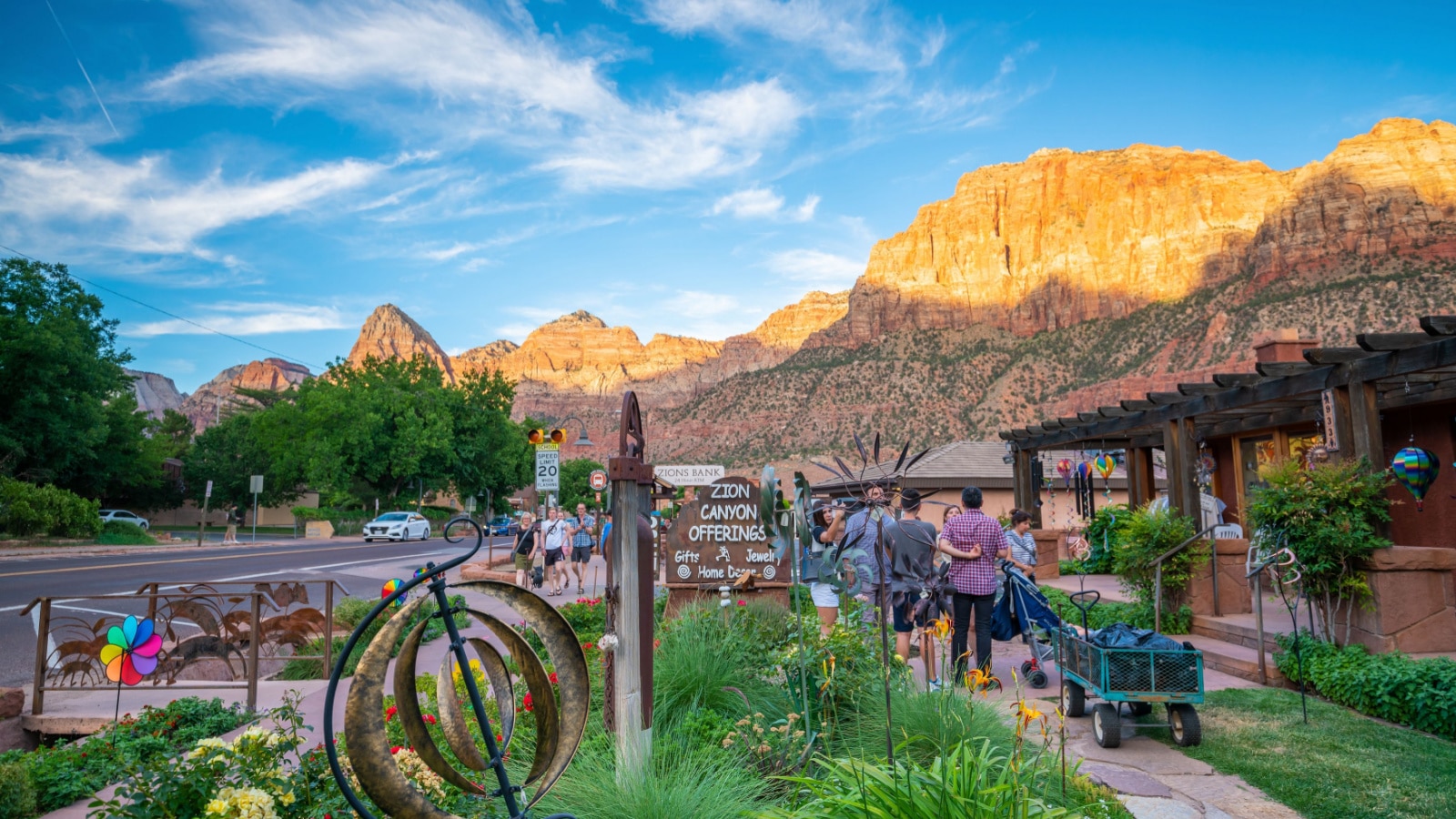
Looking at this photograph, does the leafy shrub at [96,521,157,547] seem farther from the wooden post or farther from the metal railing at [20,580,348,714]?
the wooden post

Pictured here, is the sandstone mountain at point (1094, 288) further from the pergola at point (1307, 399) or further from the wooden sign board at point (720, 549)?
the wooden sign board at point (720, 549)

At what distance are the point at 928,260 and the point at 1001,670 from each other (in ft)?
371

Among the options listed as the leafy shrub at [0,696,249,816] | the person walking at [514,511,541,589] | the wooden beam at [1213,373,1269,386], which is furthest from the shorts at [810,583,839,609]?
the person walking at [514,511,541,589]

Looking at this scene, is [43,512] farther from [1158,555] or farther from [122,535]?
[1158,555]

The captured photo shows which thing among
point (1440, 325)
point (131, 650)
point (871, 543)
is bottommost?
point (131, 650)

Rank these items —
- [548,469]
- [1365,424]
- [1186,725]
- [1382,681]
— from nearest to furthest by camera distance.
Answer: [1186,725], [1382,681], [1365,424], [548,469]

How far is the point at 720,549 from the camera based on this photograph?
10867mm

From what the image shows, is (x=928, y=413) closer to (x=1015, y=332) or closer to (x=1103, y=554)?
(x=1015, y=332)

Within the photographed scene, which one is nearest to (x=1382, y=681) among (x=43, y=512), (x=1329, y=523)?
(x=1329, y=523)

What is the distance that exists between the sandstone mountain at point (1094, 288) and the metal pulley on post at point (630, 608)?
4337 centimetres

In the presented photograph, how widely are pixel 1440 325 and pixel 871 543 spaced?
5451 mm

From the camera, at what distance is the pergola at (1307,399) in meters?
7.84

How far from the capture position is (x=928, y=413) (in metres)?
70.1

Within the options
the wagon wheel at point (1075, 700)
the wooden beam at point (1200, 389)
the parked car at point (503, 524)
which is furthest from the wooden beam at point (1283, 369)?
the parked car at point (503, 524)
